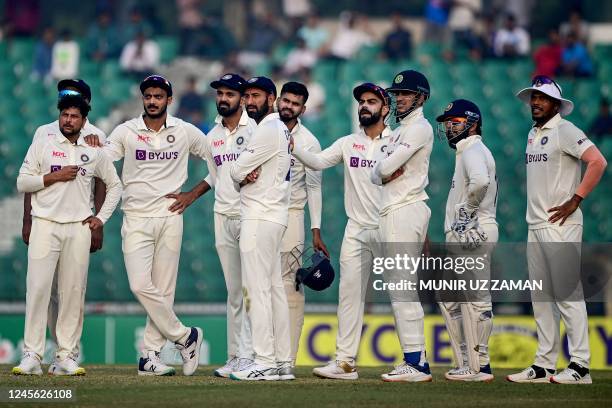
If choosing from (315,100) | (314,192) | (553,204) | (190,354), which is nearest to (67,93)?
(314,192)

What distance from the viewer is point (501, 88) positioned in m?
17.7

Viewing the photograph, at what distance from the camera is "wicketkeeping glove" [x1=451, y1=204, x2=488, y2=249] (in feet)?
28.3

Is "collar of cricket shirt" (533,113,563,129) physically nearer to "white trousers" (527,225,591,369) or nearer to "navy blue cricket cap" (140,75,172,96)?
"white trousers" (527,225,591,369)

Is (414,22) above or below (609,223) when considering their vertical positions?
above

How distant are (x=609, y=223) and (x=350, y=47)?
557 cm

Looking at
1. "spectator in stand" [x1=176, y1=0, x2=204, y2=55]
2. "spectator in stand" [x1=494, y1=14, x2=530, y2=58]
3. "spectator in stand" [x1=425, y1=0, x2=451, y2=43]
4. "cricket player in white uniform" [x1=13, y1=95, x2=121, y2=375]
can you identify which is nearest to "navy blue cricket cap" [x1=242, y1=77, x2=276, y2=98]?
"cricket player in white uniform" [x1=13, y1=95, x2=121, y2=375]

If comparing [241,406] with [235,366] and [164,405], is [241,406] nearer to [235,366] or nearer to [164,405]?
[164,405]

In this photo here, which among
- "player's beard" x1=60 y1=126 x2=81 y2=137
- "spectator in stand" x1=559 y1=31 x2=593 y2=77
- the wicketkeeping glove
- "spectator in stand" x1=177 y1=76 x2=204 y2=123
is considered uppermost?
"spectator in stand" x1=559 y1=31 x2=593 y2=77

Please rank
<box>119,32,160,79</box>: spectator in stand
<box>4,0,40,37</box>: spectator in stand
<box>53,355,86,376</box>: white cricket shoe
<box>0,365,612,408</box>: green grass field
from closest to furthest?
<box>0,365,612,408</box>: green grass field < <box>53,355,86,376</box>: white cricket shoe < <box>119,32,160,79</box>: spectator in stand < <box>4,0,40,37</box>: spectator in stand

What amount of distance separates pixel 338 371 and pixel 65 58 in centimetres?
1118

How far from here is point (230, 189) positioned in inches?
363

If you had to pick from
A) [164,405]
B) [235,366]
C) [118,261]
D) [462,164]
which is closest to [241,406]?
[164,405]

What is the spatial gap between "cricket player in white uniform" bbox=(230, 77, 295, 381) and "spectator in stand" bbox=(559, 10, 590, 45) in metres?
10.9

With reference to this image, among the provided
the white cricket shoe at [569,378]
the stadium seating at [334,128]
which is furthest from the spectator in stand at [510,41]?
the white cricket shoe at [569,378]
